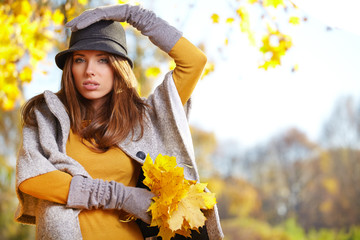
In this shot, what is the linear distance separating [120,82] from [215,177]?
48.5 ft

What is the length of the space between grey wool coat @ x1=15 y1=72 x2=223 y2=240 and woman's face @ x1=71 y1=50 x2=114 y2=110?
134mm

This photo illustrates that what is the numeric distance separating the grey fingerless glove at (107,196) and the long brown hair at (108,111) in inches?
8.5

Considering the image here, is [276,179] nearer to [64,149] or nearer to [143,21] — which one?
[143,21]

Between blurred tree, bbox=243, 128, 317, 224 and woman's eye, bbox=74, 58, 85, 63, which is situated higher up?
woman's eye, bbox=74, 58, 85, 63

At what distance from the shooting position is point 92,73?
1872 mm

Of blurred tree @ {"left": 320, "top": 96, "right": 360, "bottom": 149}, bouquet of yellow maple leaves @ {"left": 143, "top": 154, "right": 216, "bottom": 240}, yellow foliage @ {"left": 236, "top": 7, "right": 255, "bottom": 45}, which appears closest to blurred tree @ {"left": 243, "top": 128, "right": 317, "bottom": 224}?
blurred tree @ {"left": 320, "top": 96, "right": 360, "bottom": 149}

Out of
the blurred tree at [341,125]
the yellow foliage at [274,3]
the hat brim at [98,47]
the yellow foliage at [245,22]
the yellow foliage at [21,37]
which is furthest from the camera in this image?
the blurred tree at [341,125]

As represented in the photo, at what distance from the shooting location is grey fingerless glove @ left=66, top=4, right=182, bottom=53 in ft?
6.10

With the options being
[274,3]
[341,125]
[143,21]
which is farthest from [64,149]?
[341,125]

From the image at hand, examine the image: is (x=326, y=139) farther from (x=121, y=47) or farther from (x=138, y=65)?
(x=121, y=47)

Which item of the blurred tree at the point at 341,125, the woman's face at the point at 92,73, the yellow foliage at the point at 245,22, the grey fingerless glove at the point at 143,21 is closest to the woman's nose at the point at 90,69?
the woman's face at the point at 92,73

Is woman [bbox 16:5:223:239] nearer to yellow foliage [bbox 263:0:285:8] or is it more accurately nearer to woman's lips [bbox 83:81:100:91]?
woman's lips [bbox 83:81:100:91]

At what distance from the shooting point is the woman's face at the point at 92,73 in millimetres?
1886

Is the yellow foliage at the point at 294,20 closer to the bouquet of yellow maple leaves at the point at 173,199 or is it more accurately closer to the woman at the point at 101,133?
the woman at the point at 101,133
